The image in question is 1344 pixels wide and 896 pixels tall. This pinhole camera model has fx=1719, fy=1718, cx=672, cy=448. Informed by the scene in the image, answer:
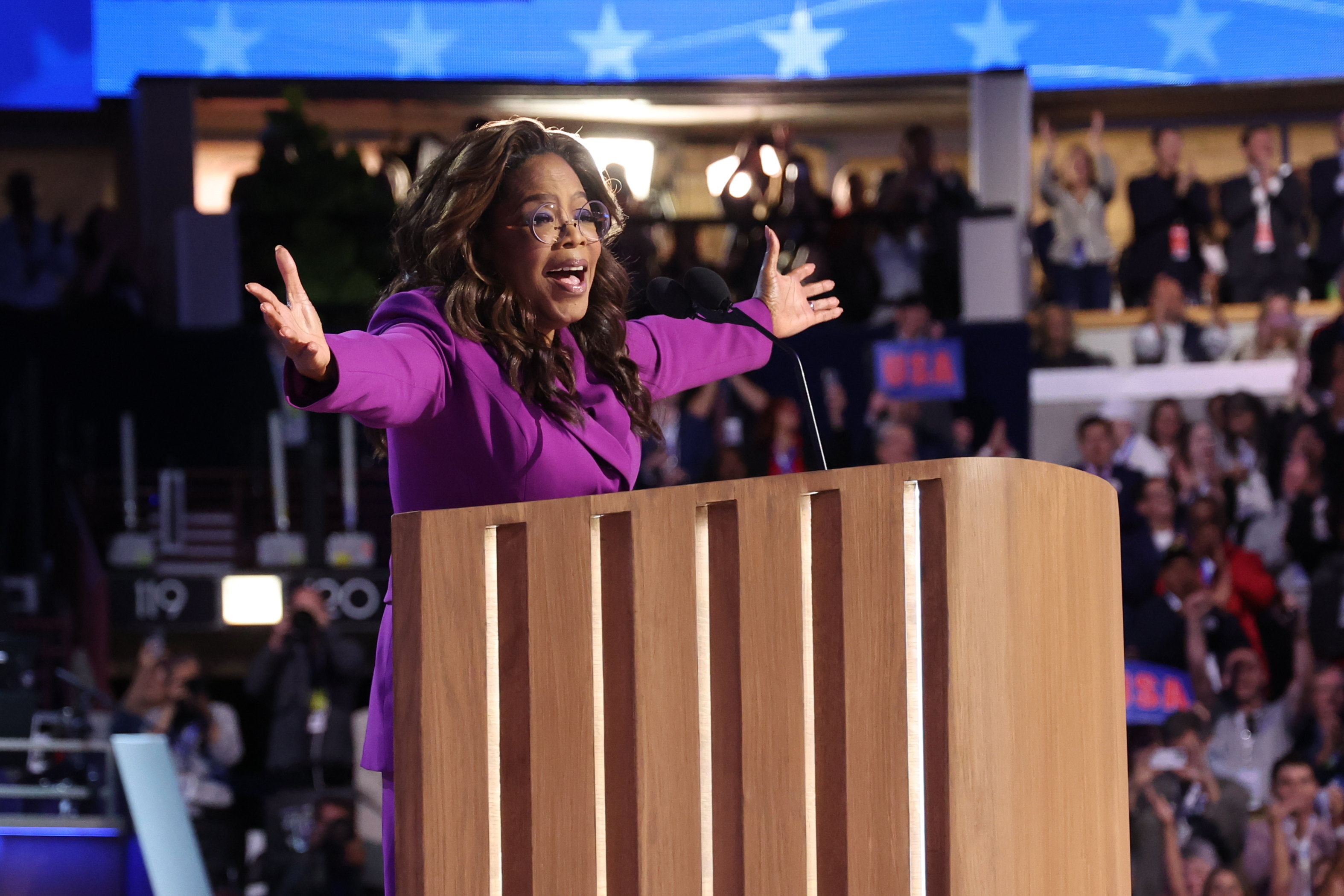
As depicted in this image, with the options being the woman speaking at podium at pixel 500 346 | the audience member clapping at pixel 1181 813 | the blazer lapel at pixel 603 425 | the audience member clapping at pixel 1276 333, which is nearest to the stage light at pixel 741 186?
the audience member clapping at pixel 1276 333

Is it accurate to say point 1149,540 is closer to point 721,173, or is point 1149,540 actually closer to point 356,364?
point 721,173

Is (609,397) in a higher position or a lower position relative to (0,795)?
higher

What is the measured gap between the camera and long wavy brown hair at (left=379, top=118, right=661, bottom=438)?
1761 mm

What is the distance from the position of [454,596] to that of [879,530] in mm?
373

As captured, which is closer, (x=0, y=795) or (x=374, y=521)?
(x=0, y=795)

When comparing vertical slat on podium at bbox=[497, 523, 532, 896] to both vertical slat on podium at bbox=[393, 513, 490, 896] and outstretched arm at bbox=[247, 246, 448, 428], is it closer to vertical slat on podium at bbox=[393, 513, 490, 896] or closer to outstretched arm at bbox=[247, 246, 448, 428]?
Result: vertical slat on podium at bbox=[393, 513, 490, 896]

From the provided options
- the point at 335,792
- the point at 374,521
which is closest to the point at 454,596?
the point at 335,792

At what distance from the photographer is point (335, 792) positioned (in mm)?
6078

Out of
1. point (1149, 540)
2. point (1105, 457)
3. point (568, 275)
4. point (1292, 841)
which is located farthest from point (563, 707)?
point (1105, 457)

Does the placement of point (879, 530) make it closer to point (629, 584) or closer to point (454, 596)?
point (629, 584)

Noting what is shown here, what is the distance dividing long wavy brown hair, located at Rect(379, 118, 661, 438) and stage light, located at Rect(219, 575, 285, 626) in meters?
4.71

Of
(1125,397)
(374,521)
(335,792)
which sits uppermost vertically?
(1125,397)

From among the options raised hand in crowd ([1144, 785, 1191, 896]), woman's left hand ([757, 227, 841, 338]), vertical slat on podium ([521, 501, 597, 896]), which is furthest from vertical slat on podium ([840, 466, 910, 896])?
raised hand in crowd ([1144, 785, 1191, 896])

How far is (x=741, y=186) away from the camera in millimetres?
8344
